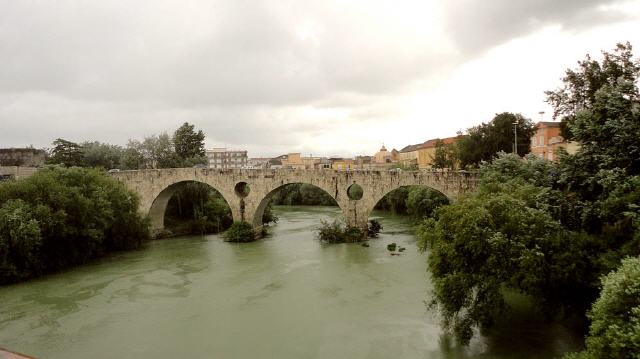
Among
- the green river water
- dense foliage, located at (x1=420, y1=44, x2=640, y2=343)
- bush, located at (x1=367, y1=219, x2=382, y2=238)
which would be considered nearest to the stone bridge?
bush, located at (x1=367, y1=219, x2=382, y2=238)

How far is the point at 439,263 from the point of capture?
11305 mm

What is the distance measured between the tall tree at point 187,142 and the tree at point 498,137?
99.0ft

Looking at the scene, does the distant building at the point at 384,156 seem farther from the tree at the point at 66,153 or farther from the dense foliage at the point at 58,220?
the dense foliage at the point at 58,220

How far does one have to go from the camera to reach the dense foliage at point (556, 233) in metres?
10.2

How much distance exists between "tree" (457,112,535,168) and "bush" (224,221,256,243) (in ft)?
48.7

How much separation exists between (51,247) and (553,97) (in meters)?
23.2

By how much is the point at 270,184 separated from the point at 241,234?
3.60 meters

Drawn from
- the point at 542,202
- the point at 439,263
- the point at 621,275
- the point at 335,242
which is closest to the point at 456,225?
the point at 439,263

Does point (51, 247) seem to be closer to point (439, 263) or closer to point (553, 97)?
point (439, 263)

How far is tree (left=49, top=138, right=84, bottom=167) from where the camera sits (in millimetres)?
38031

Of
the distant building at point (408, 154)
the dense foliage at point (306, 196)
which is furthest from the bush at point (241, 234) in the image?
the distant building at point (408, 154)

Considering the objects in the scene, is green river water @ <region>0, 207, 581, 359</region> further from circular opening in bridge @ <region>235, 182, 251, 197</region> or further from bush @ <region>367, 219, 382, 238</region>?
circular opening in bridge @ <region>235, 182, 251, 197</region>

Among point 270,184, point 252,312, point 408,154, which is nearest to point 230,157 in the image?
point 408,154

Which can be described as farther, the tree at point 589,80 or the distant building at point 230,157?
the distant building at point 230,157
